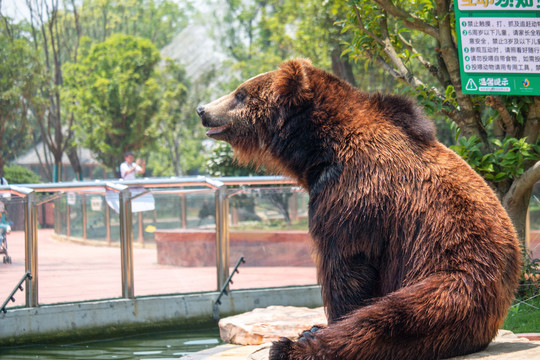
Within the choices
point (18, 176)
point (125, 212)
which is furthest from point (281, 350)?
point (18, 176)

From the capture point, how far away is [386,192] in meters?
3.01

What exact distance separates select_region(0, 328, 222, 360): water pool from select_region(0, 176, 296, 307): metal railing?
589 mm

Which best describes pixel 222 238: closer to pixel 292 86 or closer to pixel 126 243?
pixel 126 243

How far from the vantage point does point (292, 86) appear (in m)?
3.32

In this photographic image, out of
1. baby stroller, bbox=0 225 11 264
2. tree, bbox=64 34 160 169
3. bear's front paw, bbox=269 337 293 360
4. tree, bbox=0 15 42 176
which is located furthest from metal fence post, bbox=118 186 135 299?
tree, bbox=64 34 160 169

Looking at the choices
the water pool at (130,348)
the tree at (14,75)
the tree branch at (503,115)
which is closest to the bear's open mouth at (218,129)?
the tree branch at (503,115)

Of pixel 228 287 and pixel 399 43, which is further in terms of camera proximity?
pixel 228 287

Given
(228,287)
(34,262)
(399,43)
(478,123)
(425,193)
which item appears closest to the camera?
(425,193)

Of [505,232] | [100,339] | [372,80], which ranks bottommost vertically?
[100,339]

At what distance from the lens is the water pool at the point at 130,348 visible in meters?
6.05

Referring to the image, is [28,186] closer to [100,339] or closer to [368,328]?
[100,339]

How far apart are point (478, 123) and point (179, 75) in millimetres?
25316

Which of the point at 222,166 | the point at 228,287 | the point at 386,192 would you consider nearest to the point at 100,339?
the point at 228,287

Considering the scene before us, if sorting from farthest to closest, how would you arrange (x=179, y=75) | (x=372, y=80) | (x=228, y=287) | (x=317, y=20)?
(x=179, y=75) → (x=372, y=80) → (x=317, y=20) → (x=228, y=287)
